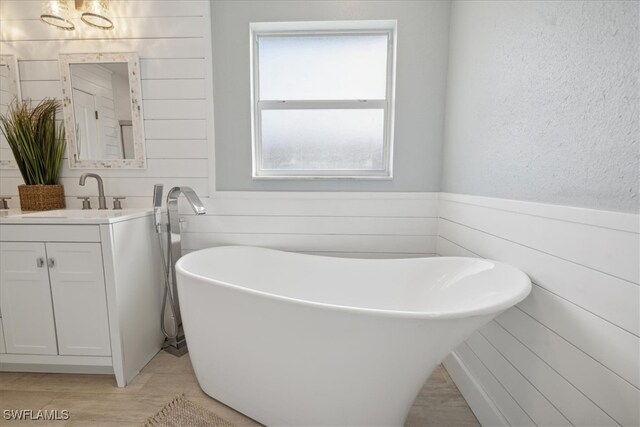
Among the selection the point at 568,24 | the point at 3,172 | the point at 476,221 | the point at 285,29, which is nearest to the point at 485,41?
the point at 568,24

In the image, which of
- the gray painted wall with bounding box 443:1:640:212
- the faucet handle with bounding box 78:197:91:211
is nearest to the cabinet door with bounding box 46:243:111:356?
the faucet handle with bounding box 78:197:91:211

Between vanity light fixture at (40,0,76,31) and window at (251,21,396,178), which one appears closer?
vanity light fixture at (40,0,76,31)

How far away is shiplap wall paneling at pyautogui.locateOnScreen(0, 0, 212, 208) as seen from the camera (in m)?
1.70

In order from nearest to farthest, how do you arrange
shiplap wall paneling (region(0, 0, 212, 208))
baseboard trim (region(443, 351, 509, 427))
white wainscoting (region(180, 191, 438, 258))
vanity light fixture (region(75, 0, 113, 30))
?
baseboard trim (region(443, 351, 509, 427))
vanity light fixture (region(75, 0, 113, 30))
shiplap wall paneling (region(0, 0, 212, 208))
white wainscoting (region(180, 191, 438, 258))

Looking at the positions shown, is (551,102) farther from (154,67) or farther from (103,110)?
(103,110)

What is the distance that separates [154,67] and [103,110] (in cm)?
44

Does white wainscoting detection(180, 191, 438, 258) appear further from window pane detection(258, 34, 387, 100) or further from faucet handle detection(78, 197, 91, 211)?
window pane detection(258, 34, 387, 100)

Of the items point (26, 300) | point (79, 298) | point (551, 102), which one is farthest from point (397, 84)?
point (26, 300)

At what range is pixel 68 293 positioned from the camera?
137cm

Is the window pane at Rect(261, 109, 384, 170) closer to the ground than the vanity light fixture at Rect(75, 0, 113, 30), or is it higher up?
closer to the ground

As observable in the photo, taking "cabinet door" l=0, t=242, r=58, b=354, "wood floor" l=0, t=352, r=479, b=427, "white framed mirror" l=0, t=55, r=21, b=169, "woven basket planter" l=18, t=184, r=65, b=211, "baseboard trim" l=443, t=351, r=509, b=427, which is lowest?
"wood floor" l=0, t=352, r=479, b=427

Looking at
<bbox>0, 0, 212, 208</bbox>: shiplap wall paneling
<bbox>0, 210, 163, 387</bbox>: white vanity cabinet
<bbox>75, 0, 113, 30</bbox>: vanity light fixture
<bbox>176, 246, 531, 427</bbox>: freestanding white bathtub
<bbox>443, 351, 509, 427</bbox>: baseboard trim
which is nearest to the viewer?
<bbox>176, 246, 531, 427</bbox>: freestanding white bathtub

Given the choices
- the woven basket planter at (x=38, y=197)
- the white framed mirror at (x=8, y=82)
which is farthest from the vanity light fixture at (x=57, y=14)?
the woven basket planter at (x=38, y=197)

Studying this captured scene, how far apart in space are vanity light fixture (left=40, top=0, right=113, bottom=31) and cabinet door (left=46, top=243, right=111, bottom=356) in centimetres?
135
